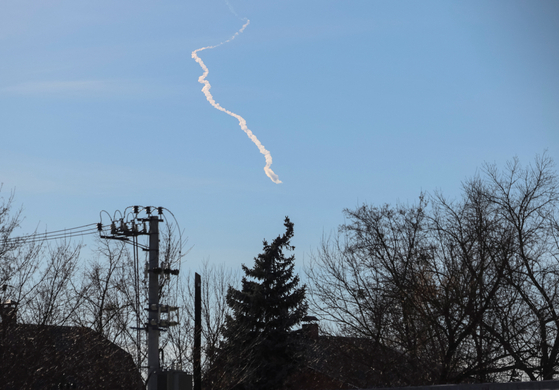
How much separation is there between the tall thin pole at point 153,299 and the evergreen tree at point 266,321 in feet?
37.1

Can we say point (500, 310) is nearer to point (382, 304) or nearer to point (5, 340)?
point (382, 304)

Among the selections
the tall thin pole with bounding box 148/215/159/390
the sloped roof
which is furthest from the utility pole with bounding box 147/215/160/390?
the sloped roof

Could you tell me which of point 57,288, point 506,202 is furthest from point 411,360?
point 57,288

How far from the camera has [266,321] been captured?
32.2 metres

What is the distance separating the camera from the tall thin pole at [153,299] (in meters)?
18.7

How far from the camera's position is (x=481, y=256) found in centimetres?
2423

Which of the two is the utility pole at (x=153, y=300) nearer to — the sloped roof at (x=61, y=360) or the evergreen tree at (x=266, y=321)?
the sloped roof at (x=61, y=360)

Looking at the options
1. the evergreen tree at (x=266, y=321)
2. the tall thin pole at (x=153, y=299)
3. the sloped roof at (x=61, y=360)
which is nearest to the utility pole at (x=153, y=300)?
the tall thin pole at (x=153, y=299)

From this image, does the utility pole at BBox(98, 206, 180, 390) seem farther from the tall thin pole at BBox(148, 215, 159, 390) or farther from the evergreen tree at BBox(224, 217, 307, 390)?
the evergreen tree at BBox(224, 217, 307, 390)

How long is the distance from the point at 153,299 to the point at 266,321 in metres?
13.7

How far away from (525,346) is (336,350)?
25.5 feet

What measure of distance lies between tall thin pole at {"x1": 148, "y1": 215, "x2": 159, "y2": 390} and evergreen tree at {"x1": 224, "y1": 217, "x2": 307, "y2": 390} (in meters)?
11.3

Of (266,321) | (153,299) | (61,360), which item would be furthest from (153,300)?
(266,321)

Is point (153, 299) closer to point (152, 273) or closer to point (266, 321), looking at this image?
point (152, 273)
